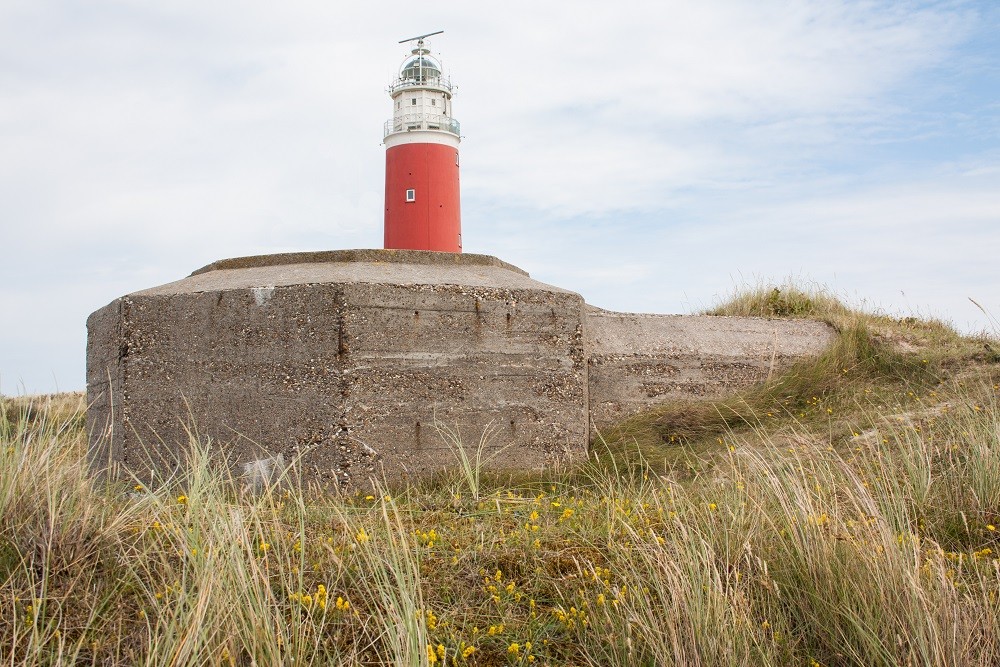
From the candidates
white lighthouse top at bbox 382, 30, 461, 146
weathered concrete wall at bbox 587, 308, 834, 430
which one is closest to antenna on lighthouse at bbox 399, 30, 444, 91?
white lighthouse top at bbox 382, 30, 461, 146

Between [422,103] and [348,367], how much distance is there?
15.9 m

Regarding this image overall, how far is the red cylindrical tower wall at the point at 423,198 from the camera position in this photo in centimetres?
1870

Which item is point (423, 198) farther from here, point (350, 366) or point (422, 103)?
point (350, 366)

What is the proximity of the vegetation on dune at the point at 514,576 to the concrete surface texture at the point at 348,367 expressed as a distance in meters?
1.20

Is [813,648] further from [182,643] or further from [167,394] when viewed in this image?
[167,394]

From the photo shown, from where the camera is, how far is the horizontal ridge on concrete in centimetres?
642

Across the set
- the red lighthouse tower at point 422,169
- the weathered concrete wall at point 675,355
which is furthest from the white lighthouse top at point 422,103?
the weathered concrete wall at point 675,355

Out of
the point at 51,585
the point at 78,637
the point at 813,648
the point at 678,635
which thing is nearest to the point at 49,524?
the point at 51,585

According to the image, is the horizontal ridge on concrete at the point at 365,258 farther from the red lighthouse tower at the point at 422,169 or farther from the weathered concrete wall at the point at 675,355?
the red lighthouse tower at the point at 422,169

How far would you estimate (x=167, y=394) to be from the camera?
6176 millimetres

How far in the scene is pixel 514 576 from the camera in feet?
12.9

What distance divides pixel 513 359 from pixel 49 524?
3278mm

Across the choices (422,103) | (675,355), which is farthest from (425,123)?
(675,355)

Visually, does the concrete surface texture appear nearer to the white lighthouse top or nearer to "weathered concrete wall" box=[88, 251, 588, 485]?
"weathered concrete wall" box=[88, 251, 588, 485]
